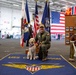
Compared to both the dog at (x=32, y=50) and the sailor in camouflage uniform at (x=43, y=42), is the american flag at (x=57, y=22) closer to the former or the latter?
the sailor in camouflage uniform at (x=43, y=42)

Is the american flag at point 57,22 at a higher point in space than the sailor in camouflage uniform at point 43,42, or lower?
higher

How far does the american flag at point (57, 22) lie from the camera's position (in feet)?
77.3

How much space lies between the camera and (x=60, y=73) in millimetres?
4969

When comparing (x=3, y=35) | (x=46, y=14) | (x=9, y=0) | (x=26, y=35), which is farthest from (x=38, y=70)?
(x=3, y=35)

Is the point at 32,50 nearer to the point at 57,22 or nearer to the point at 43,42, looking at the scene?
the point at 43,42

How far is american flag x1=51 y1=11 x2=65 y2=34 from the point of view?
23.5m

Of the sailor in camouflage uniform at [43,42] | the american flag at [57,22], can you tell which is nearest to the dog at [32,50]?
the sailor in camouflage uniform at [43,42]

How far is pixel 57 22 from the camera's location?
23.9m

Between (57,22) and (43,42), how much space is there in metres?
17.1

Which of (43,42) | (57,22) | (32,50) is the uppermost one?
(57,22)

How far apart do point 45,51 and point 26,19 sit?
335 cm

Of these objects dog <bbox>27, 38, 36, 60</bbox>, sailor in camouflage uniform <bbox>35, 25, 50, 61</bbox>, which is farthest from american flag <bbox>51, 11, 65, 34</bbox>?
dog <bbox>27, 38, 36, 60</bbox>

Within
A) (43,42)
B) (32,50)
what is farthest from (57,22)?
(32,50)

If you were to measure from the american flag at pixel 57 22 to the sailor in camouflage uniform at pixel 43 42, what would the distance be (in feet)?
54.0
